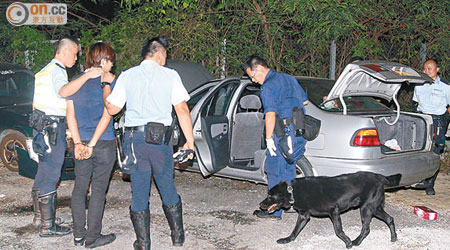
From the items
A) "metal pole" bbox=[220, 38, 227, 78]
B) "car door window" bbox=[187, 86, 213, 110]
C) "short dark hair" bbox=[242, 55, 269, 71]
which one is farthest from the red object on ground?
"metal pole" bbox=[220, 38, 227, 78]

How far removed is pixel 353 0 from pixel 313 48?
4.02ft

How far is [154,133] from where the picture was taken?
4270mm

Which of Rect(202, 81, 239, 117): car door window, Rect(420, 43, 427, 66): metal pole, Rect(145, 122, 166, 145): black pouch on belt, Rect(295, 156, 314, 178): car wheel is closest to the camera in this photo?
Rect(145, 122, 166, 145): black pouch on belt

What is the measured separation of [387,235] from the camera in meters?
5.16

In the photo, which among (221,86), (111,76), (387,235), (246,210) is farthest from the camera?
(221,86)

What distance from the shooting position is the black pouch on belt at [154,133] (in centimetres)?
427

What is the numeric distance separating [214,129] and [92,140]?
1928 mm

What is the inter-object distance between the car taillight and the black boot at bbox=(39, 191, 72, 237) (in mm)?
3089

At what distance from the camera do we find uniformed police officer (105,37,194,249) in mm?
4316

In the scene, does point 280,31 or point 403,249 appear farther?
point 280,31

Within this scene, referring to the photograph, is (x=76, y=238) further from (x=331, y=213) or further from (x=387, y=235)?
(x=387, y=235)

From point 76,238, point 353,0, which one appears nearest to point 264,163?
point 76,238

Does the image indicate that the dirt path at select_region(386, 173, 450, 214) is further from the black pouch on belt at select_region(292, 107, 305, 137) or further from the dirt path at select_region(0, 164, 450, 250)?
the black pouch on belt at select_region(292, 107, 305, 137)

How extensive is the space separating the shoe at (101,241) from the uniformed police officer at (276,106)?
1732 mm
